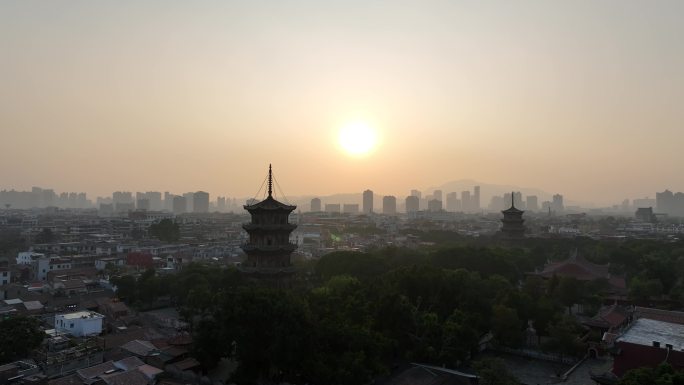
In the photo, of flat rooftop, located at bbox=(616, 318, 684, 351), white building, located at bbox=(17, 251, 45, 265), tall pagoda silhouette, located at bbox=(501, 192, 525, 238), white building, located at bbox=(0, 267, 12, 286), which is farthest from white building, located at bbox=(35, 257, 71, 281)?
tall pagoda silhouette, located at bbox=(501, 192, 525, 238)

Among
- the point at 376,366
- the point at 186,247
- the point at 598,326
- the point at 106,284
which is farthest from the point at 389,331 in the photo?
the point at 186,247

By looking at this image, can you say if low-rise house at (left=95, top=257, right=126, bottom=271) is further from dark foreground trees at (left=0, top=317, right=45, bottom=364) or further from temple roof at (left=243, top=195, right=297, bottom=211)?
temple roof at (left=243, top=195, right=297, bottom=211)

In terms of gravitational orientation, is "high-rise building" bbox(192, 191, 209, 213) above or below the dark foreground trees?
above

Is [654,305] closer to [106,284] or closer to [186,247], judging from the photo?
[106,284]

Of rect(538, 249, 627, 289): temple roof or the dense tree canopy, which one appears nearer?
the dense tree canopy

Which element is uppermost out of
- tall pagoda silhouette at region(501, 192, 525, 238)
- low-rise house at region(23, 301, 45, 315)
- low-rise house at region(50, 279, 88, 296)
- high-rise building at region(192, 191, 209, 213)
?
high-rise building at region(192, 191, 209, 213)

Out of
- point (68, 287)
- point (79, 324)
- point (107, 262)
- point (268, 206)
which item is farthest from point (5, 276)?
point (268, 206)

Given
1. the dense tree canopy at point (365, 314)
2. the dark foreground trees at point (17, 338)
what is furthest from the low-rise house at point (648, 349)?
the dark foreground trees at point (17, 338)
